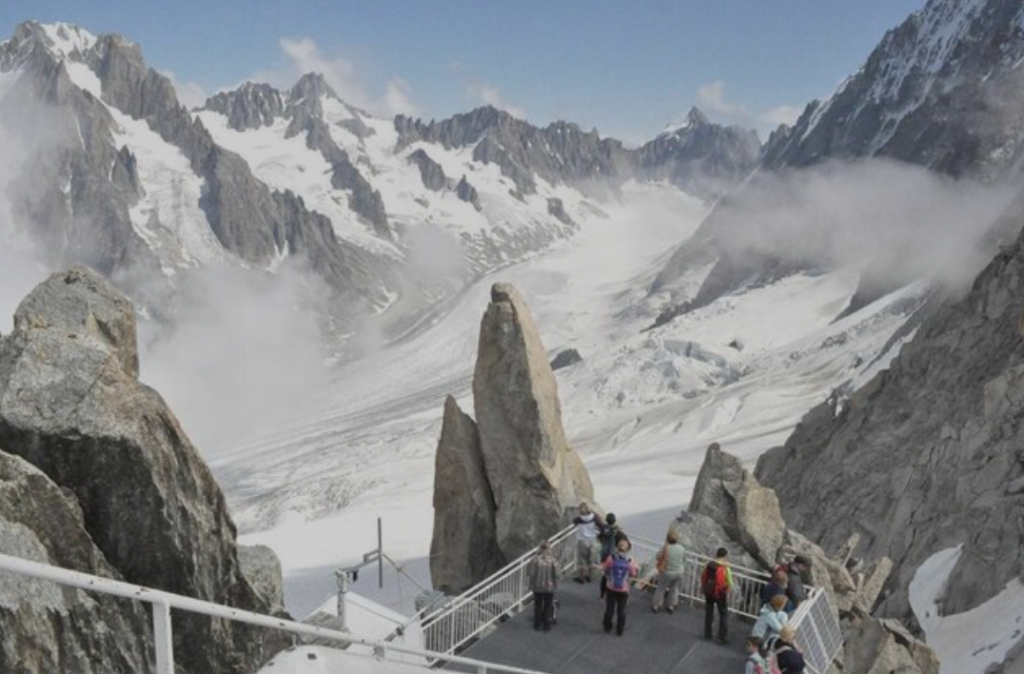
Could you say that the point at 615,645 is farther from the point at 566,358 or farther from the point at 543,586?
the point at 566,358

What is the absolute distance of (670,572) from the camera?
1647cm

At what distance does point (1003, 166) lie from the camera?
135m

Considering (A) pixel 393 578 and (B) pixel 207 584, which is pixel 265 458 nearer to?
(A) pixel 393 578

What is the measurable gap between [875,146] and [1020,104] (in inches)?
2244

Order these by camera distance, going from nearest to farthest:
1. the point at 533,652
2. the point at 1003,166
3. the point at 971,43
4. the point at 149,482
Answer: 1. the point at 149,482
2. the point at 533,652
3. the point at 1003,166
4. the point at 971,43

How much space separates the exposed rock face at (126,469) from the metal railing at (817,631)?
903 centimetres

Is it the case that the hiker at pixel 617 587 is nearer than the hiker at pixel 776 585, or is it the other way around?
the hiker at pixel 776 585

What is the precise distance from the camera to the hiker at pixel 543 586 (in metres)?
15.8

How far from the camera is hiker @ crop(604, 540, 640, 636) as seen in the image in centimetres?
1569

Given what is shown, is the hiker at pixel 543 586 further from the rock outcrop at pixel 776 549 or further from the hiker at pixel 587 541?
the rock outcrop at pixel 776 549

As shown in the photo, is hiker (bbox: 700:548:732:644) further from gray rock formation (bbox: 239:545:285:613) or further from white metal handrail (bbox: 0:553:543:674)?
white metal handrail (bbox: 0:553:543:674)

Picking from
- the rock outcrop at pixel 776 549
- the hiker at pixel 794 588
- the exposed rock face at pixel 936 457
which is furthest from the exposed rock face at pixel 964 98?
the hiker at pixel 794 588

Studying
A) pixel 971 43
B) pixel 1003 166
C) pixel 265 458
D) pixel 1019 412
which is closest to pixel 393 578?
pixel 1019 412

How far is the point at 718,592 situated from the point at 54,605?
10485mm
